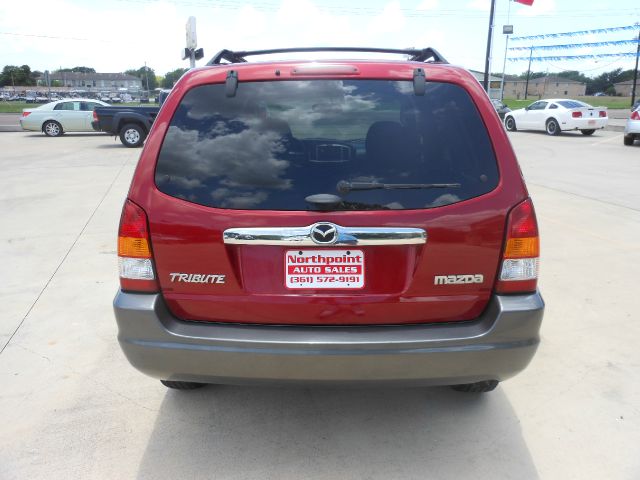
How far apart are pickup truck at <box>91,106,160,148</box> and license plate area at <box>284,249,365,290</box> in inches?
611

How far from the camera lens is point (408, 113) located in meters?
2.22

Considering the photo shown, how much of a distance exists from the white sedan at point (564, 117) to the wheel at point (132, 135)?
1588cm

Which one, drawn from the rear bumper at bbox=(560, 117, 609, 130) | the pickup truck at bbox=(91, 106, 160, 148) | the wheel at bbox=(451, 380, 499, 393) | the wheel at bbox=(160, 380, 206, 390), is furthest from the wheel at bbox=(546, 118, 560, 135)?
the wheel at bbox=(160, 380, 206, 390)

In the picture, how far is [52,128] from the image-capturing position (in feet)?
65.8

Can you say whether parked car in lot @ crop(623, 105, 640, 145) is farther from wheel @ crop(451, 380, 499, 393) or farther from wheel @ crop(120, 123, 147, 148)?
wheel @ crop(451, 380, 499, 393)

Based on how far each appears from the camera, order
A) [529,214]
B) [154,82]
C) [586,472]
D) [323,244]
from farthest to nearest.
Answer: [154,82] < [586,472] < [529,214] < [323,244]

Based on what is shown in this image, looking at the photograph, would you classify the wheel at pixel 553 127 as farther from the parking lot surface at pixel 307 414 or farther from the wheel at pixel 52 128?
the wheel at pixel 52 128

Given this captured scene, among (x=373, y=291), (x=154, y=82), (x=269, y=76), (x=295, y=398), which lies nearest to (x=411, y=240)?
(x=373, y=291)

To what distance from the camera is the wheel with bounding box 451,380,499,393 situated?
2773mm

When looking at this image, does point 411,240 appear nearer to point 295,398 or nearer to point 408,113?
point 408,113

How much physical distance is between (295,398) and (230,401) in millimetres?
368

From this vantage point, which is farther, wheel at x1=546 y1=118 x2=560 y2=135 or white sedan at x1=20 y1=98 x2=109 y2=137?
→ wheel at x1=546 y1=118 x2=560 y2=135

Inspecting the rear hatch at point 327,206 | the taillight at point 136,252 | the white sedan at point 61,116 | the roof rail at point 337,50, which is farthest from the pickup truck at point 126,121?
the rear hatch at point 327,206

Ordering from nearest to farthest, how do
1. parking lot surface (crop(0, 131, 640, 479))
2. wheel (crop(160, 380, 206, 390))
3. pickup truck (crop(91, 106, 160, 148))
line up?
parking lot surface (crop(0, 131, 640, 479)) < wheel (crop(160, 380, 206, 390)) < pickup truck (crop(91, 106, 160, 148))
